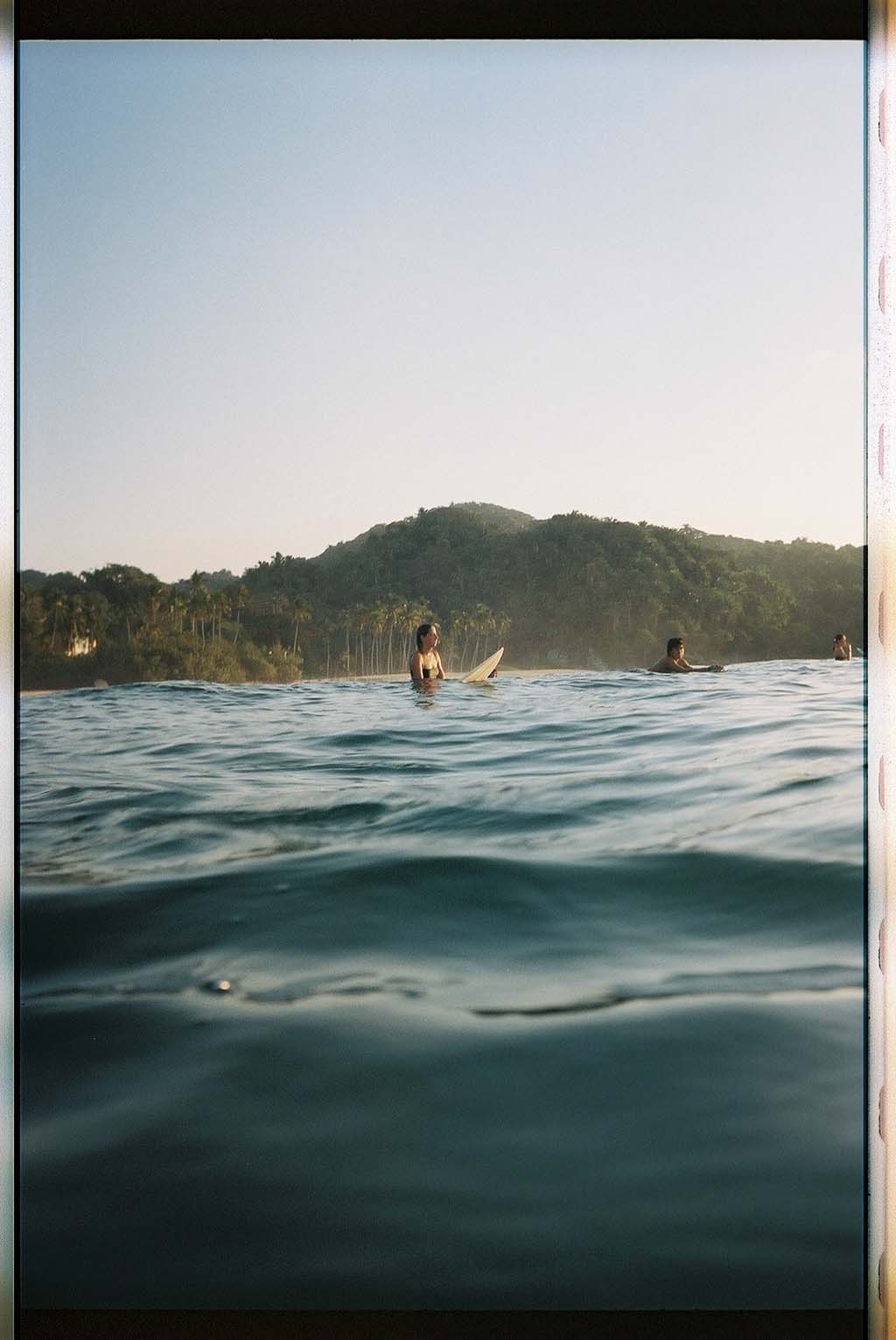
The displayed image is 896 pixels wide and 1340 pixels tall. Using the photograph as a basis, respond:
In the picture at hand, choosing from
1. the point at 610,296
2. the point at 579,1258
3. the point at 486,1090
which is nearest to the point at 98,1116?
the point at 486,1090

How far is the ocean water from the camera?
78.0 inches

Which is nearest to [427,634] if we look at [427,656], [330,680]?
[427,656]

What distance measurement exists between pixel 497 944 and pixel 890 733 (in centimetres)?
87

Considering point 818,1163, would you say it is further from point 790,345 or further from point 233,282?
point 233,282

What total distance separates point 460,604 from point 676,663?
0.47 m

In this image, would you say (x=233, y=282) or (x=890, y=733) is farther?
(x=233, y=282)

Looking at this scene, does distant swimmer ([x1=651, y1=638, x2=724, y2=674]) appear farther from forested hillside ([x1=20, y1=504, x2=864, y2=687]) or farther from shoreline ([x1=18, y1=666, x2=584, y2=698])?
shoreline ([x1=18, y1=666, x2=584, y2=698])

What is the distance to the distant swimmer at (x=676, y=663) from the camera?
2.20 meters

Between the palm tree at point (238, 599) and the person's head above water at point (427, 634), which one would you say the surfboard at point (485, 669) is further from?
the palm tree at point (238, 599)

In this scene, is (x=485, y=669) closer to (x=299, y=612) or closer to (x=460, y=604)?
(x=460, y=604)

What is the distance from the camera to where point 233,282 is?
7.27 ft

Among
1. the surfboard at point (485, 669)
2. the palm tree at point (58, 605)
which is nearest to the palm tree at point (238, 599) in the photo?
the palm tree at point (58, 605)

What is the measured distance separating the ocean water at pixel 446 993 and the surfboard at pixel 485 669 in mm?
32

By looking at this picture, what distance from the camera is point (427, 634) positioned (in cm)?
218
